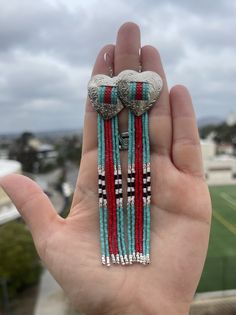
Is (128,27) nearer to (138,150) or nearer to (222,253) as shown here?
(138,150)

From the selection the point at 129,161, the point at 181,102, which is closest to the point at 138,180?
the point at 129,161

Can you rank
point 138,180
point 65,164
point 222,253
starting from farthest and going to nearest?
1. point 65,164
2. point 222,253
3. point 138,180

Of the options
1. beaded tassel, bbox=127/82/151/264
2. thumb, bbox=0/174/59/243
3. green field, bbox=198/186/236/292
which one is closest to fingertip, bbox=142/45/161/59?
beaded tassel, bbox=127/82/151/264

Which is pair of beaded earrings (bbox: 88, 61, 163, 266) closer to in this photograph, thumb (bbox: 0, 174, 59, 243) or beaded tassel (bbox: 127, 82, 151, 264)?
beaded tassel (bbox: 127, 82, 151, 264)

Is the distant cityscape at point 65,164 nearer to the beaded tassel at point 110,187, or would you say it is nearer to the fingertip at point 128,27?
the beaded tassel at point 110,187

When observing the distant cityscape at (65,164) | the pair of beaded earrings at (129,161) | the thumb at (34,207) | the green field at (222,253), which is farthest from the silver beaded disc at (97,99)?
the distant cityscape at (65,164)


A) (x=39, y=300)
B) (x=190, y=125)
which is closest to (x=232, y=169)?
(x=39, y=300)

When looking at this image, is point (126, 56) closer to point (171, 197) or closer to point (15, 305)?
point (171, 197)
